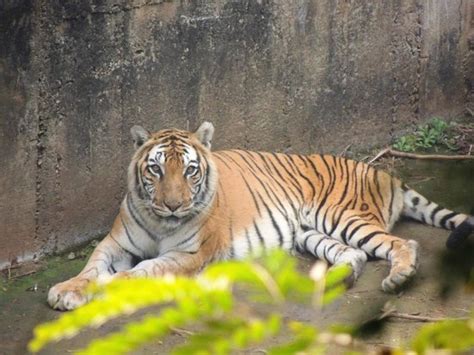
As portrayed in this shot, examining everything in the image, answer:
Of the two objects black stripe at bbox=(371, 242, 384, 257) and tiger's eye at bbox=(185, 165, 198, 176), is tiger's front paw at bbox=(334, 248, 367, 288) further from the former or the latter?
tiger's eye at bbox=(185, 165, 198, 176)

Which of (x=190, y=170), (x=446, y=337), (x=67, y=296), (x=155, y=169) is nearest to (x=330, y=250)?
(x=190, y=170)

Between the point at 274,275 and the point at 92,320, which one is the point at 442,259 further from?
the point at 92,320

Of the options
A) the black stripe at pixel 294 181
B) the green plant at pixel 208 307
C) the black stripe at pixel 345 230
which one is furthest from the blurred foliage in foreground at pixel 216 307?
the black stripe at pixel 294 181

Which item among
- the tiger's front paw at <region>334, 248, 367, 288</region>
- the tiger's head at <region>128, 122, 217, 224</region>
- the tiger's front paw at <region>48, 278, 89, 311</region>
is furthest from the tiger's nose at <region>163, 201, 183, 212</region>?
the tiger's front paw at <region>334, 248, 367, 288</region>

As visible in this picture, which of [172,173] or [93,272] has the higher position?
[172,173]

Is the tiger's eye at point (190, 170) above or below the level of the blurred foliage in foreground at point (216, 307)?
below

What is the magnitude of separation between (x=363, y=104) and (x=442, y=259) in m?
6.35

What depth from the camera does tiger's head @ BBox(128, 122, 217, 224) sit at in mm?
5676

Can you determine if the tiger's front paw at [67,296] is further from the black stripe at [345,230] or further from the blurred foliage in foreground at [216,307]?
the blurred foliage in foreground at [216,307]

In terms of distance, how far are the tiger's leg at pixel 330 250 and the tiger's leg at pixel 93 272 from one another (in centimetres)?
100

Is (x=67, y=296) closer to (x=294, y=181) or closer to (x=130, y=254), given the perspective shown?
(x=130, y=254)

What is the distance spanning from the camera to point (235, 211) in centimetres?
607

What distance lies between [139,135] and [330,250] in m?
1.21

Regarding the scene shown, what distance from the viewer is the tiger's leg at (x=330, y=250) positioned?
5957 millimetres
